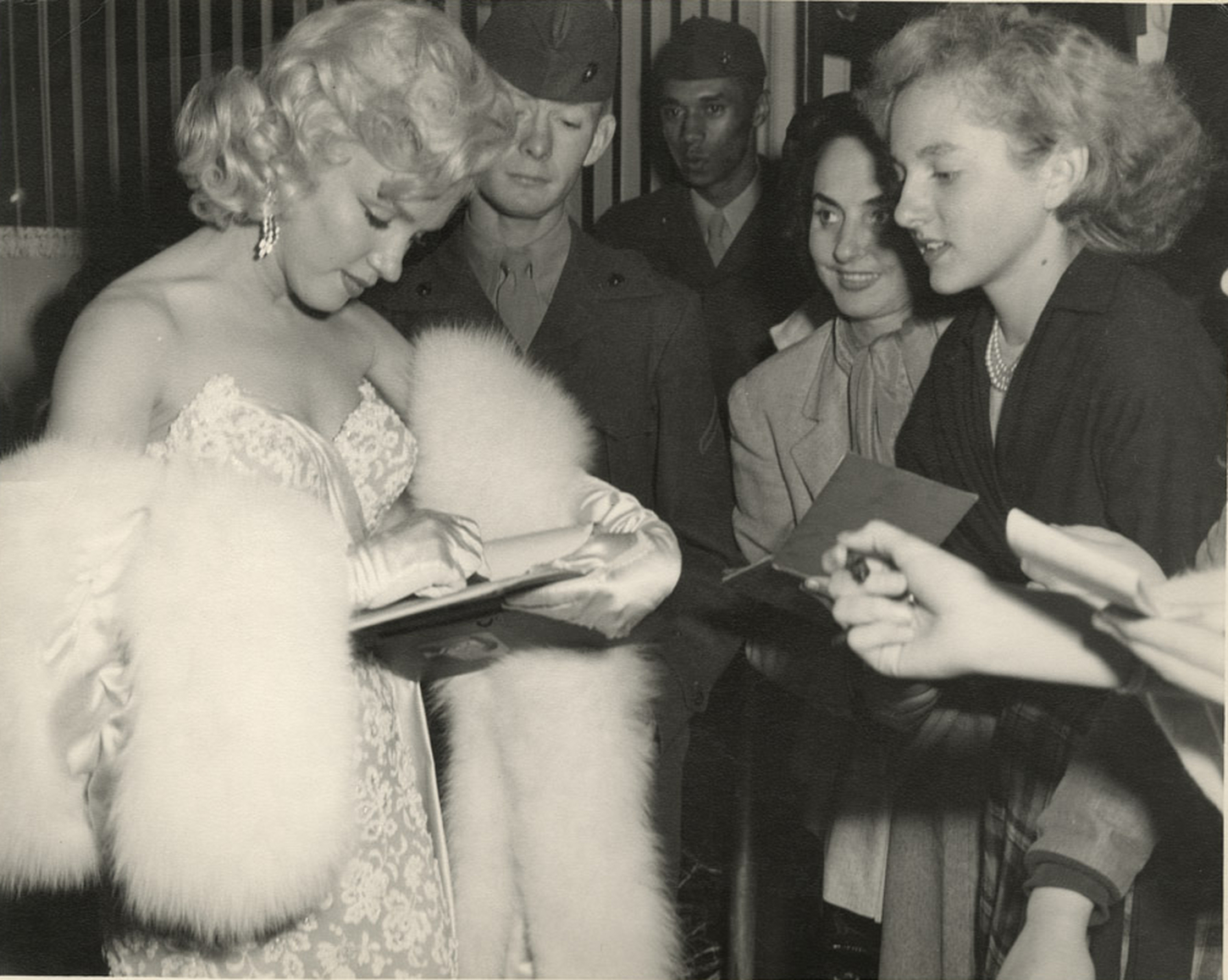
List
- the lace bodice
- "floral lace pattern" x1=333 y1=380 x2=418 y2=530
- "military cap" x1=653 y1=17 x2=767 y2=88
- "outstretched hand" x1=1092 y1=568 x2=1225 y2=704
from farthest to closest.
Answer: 1. "military cap" x1=653 y1=17 x2=767 y2=88
2. "floral lace pattern" x1=333 y1=380 x2=418 y2=530
3. the lace bodice
4. "outstretched hand" x1=1092 y1=568 x2=1225 y2=704

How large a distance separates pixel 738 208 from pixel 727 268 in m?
0.07

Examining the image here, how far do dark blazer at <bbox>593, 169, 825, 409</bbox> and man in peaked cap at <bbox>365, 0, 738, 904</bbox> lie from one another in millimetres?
18

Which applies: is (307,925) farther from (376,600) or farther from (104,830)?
(376,600)

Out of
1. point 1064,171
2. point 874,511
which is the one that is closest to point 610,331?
point 874,511

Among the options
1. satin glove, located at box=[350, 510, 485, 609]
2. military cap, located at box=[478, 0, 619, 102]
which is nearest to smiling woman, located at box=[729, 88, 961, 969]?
military cap, located at box=[478, 0, 619, 102]

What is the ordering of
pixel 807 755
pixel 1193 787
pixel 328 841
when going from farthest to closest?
pixel 807 755, pixel 1193 787, pixel 328 841

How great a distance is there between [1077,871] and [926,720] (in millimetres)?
206

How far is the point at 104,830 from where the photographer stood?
112cm

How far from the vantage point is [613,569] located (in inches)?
52.4

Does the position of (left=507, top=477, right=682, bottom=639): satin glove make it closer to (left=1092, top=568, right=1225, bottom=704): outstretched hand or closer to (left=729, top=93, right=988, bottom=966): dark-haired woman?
(left=729, top=93, right=988, bottom=966): dark-haired woman

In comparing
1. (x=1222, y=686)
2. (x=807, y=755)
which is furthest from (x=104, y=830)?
(x=1222, y=686)

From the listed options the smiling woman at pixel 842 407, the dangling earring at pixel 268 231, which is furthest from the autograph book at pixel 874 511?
the dangling earring at pixel 268 231

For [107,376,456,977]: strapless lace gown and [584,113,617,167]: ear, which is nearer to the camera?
[107,376,456,977]: strapless lace gown

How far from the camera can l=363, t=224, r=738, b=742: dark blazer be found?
1408 mm
